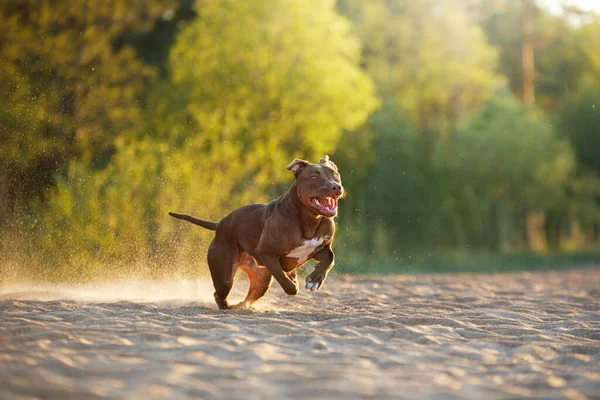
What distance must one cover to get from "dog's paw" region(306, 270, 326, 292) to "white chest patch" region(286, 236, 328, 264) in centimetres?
25

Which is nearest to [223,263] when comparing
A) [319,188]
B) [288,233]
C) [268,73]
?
[288,233]

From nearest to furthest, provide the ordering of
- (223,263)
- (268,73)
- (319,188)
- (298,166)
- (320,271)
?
1. (319,188)
2. (320,271)
3. (298,166)
4. (223,263)
5. (268,73)

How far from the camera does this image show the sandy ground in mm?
4520

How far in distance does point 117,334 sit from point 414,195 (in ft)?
77.7

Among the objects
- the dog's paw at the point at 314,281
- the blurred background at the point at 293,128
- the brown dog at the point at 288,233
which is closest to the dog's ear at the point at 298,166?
the brown dog at the point at 288,233

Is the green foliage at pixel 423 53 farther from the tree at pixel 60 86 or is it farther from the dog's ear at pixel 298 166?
the dog's ear at pixel 298 166

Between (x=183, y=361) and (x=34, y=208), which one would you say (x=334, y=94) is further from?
(x=183, y=361)

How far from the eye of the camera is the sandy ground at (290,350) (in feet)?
14.8

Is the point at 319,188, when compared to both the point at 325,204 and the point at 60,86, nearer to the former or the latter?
the point at 325,204

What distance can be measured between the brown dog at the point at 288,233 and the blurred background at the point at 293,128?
3469mm

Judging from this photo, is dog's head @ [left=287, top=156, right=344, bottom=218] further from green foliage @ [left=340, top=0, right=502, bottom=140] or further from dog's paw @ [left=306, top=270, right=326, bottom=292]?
green foliage @ [left=340, top=0, right=502, bottom=140]

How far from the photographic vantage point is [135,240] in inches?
578

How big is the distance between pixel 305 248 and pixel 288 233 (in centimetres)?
26

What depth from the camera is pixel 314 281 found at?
762 cm
